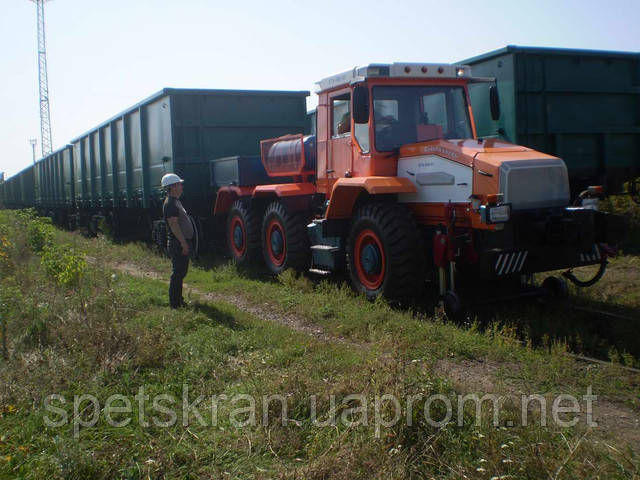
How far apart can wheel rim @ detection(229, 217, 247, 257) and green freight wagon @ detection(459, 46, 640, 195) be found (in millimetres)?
4420

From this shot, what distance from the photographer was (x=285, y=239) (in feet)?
30.4

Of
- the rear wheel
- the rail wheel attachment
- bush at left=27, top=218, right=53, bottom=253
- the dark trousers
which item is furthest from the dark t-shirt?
bush at left=27, top=218, right=53, bottom=253

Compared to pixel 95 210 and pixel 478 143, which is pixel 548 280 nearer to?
pixel 478 143

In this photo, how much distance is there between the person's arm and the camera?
7.43 metres

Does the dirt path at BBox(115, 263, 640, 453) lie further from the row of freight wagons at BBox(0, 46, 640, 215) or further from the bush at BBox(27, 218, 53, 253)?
the bush at BBox(27, 218, 53, 253)

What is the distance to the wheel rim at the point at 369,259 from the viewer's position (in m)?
7.27

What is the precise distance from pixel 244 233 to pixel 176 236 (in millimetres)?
3025

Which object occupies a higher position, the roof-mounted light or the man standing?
the roof-mounted light

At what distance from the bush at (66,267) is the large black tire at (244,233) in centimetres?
314

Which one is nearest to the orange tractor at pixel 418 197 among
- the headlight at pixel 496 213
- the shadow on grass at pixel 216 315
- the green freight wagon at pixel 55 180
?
the headlight at pixel 496 213

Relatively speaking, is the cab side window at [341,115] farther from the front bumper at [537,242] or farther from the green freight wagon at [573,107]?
the green freight wagon at [573,107]

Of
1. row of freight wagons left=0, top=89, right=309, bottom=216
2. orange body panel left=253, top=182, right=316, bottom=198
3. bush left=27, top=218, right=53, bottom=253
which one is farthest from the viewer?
row of freight wagons left=0, top=89, right=309, bottom=216

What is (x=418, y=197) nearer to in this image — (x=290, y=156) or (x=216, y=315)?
(x=216, y=315)

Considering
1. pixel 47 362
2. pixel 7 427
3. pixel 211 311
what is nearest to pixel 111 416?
pixel 7 427
